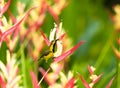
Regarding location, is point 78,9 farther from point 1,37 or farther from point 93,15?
point 1,37

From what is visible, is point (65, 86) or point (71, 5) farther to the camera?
point (71, 5)

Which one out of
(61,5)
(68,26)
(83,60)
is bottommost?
(83,60)

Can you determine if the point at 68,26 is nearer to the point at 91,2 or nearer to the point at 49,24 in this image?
the point at 49,24

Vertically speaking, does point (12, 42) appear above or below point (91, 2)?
above

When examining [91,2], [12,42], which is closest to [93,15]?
[91,2]

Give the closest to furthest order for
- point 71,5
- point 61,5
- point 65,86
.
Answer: point 65,86 → point 61,5 → point 71,5

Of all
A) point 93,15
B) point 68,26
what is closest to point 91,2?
point 93,15

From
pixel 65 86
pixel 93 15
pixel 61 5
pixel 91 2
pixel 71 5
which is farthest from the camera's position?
pixel 91 2

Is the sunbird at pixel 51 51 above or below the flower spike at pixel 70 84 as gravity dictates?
above

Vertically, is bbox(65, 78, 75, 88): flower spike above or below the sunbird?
below
